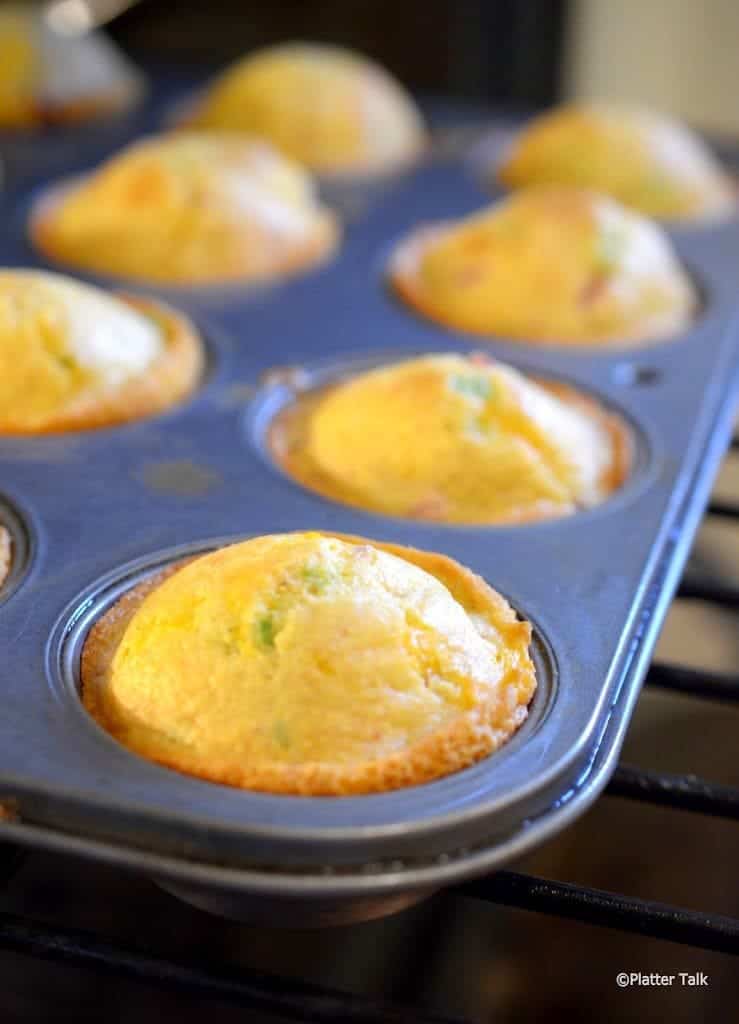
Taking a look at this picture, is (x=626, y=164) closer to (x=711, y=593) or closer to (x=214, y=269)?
(x=214, y=269)

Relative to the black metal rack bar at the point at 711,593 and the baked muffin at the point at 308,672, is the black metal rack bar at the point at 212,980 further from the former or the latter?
the black metal rack bar at the point at 711,593

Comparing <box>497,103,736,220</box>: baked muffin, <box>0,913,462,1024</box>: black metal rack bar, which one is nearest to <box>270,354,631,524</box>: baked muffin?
<box>0,913,462,1024</box>: black metal rack bar

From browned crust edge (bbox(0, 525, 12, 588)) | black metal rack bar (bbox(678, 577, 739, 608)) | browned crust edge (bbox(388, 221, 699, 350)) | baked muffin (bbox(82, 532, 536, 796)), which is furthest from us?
browned crust edge (bbox(388, 221, 699, 350))

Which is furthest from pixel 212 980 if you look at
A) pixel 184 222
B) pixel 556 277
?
pixel 184 222

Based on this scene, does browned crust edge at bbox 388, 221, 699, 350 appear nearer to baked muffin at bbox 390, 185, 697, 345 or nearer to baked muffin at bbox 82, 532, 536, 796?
baked muffin at bbox 390, 185, 697, 345

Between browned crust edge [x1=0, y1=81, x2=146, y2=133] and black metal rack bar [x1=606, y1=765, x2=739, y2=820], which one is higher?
black metal rack bar [x1=606, y1=765, x2=739, y2=820]

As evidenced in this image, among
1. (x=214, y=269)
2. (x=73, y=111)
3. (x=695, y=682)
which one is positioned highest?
(x=695, y=682)
